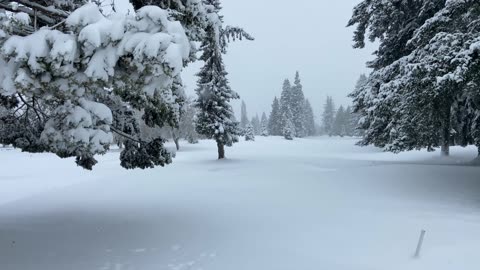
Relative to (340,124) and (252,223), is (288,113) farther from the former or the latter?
(252,223)

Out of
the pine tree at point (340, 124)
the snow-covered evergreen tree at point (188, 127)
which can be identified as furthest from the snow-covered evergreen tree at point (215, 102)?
the pine tree at point (340, 124)

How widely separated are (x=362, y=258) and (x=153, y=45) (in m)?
5.41

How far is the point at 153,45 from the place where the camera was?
13.6 feet

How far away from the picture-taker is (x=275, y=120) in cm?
8494

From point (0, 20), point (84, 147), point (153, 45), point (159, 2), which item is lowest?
point (84, 147)

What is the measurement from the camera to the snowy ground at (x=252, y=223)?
734 cm

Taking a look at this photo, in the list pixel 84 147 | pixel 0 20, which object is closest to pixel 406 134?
pixel 84 147

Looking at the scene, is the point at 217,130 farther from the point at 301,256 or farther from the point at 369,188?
the point at 301,256

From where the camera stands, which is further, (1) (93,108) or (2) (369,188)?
(2) (369,188)

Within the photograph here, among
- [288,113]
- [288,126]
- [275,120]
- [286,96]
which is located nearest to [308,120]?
[275,120]

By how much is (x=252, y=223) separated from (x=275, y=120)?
75.3 m

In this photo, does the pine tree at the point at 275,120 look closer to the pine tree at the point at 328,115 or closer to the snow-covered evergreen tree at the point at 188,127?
the pine tree at the point at 328,115

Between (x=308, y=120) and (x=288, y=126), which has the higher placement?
(x=308, y=120)

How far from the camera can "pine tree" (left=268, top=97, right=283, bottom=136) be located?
3228 inches
